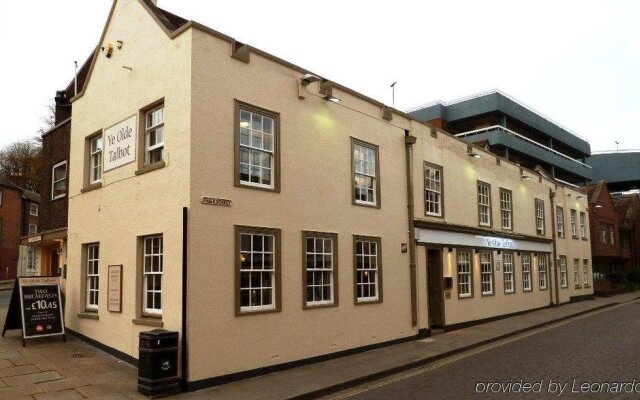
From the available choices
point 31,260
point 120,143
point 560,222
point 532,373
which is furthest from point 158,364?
point 31,260

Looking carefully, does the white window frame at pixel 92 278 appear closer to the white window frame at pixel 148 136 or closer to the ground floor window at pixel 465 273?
the white window frame at pixel 148 136

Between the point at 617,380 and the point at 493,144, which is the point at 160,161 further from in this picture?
the point at 493,144

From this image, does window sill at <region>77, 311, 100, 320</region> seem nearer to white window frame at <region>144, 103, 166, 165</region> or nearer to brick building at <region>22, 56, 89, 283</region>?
brick building at <region>22, 56, 89, 283</region>

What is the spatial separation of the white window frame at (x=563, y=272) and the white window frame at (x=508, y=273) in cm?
677

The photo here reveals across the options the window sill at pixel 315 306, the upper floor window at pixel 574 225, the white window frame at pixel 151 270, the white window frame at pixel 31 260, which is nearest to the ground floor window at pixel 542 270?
the upper floor window at pixel 574 225

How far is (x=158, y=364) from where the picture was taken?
8938mm

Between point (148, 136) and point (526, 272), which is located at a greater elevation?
point (148, 136)

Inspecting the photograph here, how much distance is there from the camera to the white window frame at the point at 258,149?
36.1 feet

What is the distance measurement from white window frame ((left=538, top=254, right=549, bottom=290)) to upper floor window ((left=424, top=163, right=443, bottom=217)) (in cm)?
1027

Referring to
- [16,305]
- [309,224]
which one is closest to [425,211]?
[309,224]

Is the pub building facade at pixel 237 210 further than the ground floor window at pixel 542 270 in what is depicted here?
No

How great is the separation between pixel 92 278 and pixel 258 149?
5.86 metres

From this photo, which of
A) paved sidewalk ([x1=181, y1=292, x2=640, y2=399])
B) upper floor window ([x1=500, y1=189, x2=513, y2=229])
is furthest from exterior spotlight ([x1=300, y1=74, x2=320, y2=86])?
upper floor window ([x1=500, y1=189, x2=513, y2=229])

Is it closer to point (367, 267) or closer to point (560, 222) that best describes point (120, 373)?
point (367, 267)
